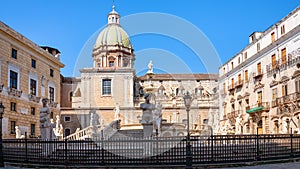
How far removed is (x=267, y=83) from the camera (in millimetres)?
33875

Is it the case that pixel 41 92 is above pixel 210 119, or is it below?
above

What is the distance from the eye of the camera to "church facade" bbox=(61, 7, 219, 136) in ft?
147

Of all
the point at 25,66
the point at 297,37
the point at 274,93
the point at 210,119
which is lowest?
the point at 210,119

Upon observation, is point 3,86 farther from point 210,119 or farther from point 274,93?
point 210,119

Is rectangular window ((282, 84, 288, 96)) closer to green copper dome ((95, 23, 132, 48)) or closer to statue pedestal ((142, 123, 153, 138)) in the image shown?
statue pedestal ((142, 123, 153, 138))

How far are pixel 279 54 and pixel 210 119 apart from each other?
17555 mm

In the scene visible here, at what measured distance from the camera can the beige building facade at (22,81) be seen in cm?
2566

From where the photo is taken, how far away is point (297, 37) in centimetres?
2814

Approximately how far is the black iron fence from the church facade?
98.9ft

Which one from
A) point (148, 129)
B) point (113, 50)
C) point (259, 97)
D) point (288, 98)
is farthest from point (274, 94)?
point (113, 50)

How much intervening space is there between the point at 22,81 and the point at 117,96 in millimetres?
19696

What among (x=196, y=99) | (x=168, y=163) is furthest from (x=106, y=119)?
(x=168, y=163)

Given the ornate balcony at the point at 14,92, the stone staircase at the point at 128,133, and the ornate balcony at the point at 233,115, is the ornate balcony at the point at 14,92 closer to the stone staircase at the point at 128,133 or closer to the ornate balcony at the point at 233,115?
the stone staircase at the point at 128,133

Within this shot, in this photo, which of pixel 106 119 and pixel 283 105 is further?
pixel 106 119
